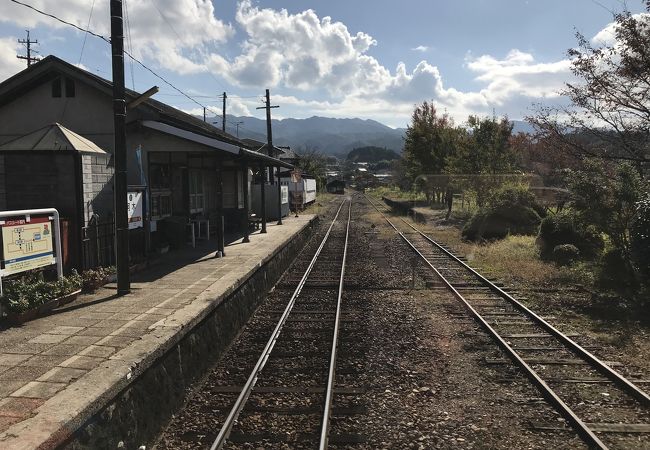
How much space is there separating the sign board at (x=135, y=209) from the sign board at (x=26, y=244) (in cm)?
191

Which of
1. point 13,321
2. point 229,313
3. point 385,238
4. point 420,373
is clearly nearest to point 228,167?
point 385,238

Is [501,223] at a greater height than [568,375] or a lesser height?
greater

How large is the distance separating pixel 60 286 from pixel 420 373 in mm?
5065

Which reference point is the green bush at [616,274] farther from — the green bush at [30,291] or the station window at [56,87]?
the station window at [56,87]

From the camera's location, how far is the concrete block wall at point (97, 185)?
335 inches

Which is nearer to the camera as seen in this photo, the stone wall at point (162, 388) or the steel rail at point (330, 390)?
the stone wall at point (162, 388)

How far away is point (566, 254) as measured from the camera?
42.4 ft

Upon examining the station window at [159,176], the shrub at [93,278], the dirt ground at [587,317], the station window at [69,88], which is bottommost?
the dirt ground at [587,317]

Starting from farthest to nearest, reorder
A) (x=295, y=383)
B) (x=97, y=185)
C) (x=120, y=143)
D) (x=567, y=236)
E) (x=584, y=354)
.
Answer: (x=567, y=236), (x=97, y=185), (x=120, y=143), (x=584, y=354), (x=295, y=383)

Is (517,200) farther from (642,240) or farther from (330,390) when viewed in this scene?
(330,390)

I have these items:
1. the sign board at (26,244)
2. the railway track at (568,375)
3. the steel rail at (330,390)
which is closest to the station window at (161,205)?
the sign board at (26,244)

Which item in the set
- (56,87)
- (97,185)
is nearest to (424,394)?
(97,185)

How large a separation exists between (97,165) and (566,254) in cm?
1117

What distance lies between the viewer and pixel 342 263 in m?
14.0
